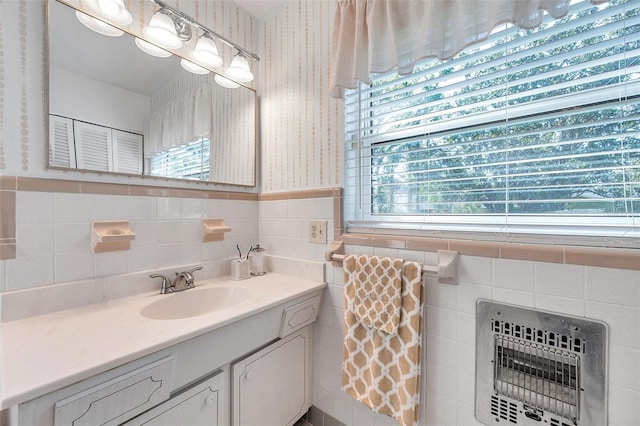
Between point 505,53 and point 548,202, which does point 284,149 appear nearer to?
point 505,53

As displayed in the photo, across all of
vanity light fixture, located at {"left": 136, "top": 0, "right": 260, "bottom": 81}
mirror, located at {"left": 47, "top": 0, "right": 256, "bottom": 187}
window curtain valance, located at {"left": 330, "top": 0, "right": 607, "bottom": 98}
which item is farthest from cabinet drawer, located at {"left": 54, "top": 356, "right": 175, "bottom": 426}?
vanity light fixture, located at {"left": 136, "top": 0, "right": 260, "bottom": 81}

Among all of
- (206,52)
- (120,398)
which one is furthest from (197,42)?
(120,398)

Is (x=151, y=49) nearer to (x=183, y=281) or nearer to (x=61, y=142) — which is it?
(x=61, y=142)

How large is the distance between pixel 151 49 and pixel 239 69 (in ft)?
1.50

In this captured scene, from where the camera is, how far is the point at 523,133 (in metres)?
0.94

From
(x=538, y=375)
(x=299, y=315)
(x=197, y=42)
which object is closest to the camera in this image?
(x=538, y=375)

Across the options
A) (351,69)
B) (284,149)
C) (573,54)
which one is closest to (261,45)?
(284,149)

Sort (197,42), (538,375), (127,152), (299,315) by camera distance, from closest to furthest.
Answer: (538,375) → (127,152) → (299,315) → (197,42)

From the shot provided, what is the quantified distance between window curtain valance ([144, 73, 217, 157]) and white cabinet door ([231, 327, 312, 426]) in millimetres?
1094

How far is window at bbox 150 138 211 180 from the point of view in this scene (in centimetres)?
126

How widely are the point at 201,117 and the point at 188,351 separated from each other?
120cm

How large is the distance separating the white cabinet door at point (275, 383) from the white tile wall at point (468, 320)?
0.10 m

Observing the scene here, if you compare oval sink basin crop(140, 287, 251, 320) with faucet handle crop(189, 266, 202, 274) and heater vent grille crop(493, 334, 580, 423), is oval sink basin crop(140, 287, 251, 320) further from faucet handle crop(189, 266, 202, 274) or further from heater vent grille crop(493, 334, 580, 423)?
heater vent grille crop(493, 334, 580, 423)

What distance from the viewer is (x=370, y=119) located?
1.30m
